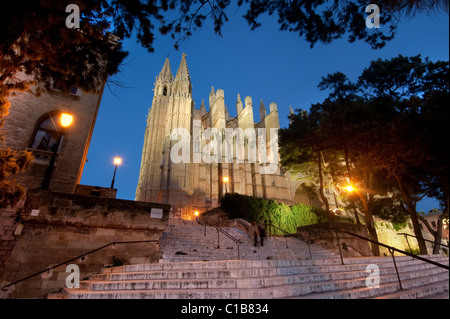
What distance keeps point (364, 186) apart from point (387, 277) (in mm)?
8039

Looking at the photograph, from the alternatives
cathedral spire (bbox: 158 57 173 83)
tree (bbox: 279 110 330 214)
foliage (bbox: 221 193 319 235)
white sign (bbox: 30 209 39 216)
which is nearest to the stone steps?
white sign (bbox: 30 209 39 216)

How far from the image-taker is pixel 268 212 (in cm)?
1841

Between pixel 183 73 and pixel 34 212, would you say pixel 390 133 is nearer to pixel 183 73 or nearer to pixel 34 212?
pixel 34 212

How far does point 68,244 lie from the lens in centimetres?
629

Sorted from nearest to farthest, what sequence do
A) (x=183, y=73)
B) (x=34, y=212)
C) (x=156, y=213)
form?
1. (x=34, y=212)
2. (x=156, y=213)
3. (x=183, y=73)

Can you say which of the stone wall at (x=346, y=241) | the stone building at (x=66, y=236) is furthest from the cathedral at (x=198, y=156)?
the stone building at (x=66, y=236)

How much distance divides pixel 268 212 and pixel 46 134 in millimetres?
15723

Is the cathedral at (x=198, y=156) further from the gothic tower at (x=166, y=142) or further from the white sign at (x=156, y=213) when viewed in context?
the white sign at (x=156, y=213)

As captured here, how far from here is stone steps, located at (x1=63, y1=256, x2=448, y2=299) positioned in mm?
3629

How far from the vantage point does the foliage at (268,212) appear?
1658cm

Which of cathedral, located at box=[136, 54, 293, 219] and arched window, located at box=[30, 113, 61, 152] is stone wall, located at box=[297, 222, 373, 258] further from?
arched window, located at box=[30, 113, 61, 152]

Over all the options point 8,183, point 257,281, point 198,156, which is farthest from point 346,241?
point 198,156

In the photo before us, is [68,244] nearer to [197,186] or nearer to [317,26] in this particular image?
[317,26]
